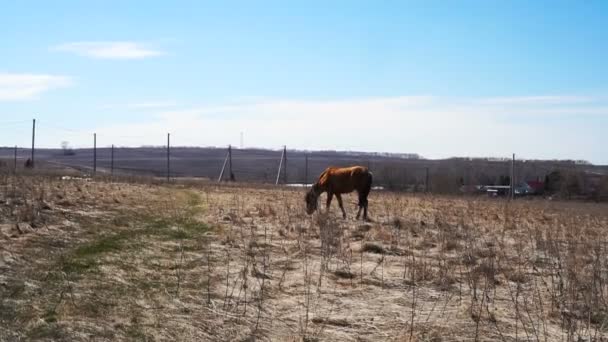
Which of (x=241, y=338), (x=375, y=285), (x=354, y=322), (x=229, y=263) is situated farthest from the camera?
(x=229, y=263)

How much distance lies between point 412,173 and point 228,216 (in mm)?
36472

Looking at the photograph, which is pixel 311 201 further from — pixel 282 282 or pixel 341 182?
pixel 282 282

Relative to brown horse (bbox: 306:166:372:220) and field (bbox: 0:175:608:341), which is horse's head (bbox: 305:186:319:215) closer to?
brown horse (bbox: 306:166:372:220)

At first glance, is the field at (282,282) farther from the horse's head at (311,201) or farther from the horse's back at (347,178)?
the horse's back at (347,178)

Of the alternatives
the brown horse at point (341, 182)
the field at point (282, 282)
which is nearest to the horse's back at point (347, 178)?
the brown horse at point (341, 182)

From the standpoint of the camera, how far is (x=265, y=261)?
11.1 m

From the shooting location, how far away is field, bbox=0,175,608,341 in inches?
287

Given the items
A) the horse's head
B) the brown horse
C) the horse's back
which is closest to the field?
the horse's head

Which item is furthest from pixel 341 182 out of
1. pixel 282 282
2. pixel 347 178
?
pixel 282 282

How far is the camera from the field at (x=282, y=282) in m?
7.28

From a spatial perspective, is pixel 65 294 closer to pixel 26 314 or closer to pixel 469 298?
pixel 26 314

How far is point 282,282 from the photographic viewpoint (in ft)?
31.6

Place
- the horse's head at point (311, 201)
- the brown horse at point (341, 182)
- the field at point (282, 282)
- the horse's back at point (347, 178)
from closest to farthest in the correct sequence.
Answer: the field at point (282, 282) → the horse's head at point (311, 201) → the brown horse at point (341, 182) → the horse's back at point (347, 178)

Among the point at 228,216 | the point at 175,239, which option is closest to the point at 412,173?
the point at 228,216
